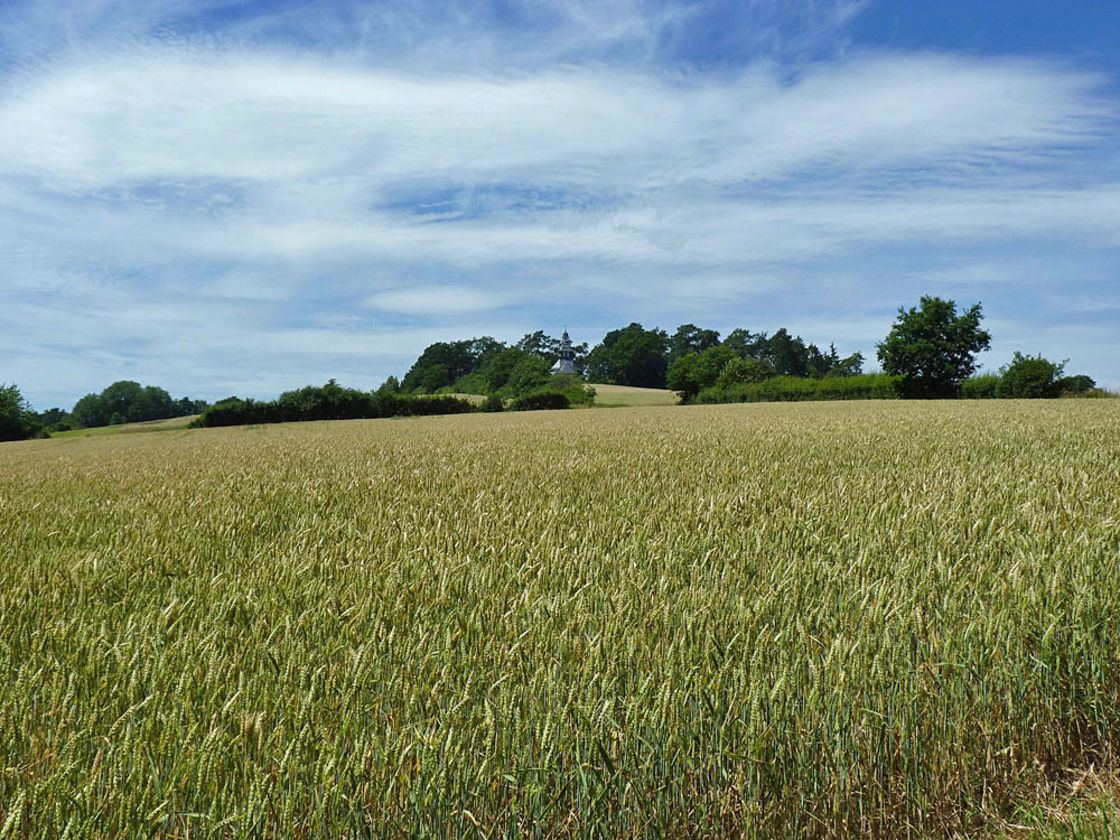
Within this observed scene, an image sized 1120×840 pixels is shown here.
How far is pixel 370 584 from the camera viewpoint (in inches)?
105

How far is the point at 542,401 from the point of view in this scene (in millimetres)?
55781

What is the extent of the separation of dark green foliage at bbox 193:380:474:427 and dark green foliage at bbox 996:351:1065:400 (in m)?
37.8

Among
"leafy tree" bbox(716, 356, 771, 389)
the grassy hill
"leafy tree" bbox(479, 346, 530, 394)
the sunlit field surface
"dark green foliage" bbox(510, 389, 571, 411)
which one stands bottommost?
the sunlit field surface

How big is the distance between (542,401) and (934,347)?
30.3m

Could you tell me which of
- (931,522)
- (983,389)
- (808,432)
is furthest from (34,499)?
(983,389)

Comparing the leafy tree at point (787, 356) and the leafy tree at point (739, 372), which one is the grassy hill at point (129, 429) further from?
the leafy tree at point (787, 356)

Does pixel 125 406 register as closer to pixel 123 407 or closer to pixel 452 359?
pixel 123 407

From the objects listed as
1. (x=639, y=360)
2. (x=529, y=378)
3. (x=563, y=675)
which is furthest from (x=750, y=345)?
(x=563, y=675)

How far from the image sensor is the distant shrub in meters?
46.2

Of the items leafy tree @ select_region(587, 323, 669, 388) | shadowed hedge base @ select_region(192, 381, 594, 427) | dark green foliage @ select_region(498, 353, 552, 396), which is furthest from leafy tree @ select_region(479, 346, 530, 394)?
shadowed hedge base @ select_region(192, 381, 594, 427)

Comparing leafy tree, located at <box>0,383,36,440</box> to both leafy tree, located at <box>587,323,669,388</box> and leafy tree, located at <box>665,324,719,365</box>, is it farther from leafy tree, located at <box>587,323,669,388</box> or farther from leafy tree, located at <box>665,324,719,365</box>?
leafy tree, located at <box>665,324,719,365</box>

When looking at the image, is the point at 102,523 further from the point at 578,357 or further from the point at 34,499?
the point at 578,357

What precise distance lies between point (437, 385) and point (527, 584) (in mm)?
115045

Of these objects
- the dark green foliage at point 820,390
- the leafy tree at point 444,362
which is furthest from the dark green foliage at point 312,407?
the leafy tree at point 444,362
